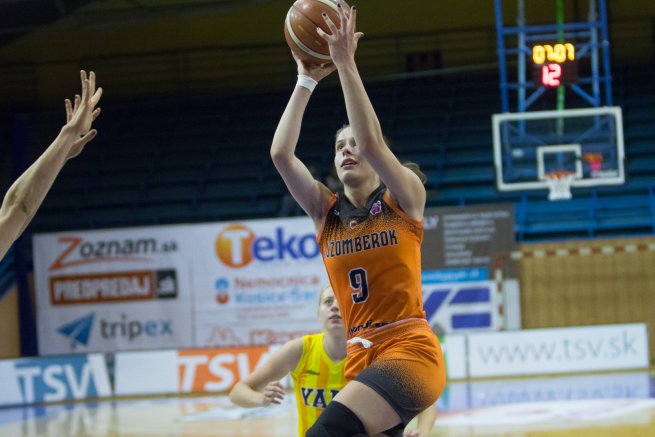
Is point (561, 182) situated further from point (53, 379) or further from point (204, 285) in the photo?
point (53, 379)

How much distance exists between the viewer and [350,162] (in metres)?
3.87

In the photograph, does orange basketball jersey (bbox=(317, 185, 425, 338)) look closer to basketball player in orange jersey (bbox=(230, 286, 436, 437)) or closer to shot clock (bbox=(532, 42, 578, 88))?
basketball player in orange jersey (bbox=(230, 286, 436, 437))

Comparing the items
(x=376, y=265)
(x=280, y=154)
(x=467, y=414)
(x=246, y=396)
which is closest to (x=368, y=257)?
(x=376, y=265)

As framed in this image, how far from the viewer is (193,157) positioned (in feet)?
53.4

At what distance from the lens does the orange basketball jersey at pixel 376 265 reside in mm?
3703

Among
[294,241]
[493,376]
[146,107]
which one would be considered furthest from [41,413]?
[146,107]

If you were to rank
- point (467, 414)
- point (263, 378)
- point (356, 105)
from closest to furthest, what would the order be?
point (356, 105) < point (263, 378) < point (467, 414)

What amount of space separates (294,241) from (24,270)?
3.86 m

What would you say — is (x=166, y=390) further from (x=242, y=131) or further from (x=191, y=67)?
(x=191, y=67)

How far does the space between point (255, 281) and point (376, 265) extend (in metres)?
10.4

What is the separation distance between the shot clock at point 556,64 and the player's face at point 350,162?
853 cm

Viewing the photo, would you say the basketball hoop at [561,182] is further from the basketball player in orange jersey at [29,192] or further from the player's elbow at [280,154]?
the basketball player in orange jersey at [29,192]

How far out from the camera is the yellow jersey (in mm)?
4551

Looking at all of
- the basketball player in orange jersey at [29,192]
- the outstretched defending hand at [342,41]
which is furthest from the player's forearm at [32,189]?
the outstretched defending hand at [342,41]
